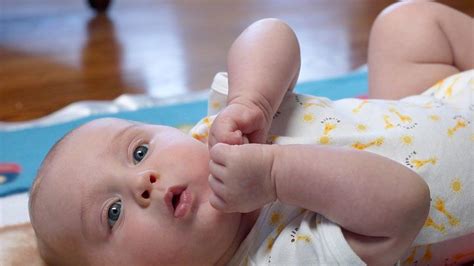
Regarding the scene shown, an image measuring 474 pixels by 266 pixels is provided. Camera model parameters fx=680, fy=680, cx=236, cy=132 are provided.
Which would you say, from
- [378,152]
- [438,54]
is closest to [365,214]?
[378,152]

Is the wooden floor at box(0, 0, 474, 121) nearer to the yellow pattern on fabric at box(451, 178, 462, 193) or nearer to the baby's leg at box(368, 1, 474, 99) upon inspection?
the baby's leg at box(368, 1, 474, 99)

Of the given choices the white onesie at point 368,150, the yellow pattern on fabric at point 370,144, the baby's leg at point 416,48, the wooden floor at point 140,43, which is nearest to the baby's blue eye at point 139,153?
the white onesie at point 368,150

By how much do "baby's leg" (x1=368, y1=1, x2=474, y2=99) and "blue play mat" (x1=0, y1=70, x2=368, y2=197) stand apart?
318 millimetres

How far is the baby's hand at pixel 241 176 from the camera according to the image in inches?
27.5

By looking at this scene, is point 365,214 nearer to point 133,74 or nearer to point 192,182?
point 192,182

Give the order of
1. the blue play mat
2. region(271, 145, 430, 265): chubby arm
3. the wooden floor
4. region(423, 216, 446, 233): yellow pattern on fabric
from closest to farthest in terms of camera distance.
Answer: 1. region(271, 145, 430, 265): chubby arm
2. region(423, 216, 446, 233): yellow pattern on fabric
3. the blue play mat
4. the wooden floor

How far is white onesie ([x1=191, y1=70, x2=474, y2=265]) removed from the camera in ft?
2.44

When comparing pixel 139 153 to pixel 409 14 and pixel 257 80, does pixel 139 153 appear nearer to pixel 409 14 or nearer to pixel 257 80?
pixel 257 80

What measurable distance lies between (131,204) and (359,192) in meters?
0.25

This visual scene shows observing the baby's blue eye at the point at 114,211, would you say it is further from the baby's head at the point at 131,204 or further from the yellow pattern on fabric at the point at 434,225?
the yellow pattern on fabric at the point at 434,225

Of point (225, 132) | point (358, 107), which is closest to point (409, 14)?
point (358, 107)

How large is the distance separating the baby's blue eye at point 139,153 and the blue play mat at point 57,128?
448 millimetres

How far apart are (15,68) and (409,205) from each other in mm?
1389

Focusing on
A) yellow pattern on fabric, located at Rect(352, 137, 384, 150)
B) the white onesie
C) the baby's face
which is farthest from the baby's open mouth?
yellow pattern on fabric, located at Rect(352, 137, 384, 150)
